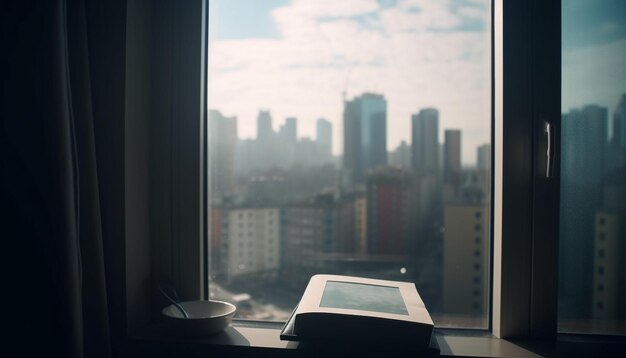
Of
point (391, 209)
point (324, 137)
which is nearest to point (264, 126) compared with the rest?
point (324, 137)

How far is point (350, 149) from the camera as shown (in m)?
1.12

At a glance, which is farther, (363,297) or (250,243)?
(250,243)

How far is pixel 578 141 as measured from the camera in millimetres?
1006

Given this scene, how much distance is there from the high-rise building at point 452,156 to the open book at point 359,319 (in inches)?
12.0

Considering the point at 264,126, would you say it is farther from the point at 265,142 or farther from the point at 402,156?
the point at 402,156

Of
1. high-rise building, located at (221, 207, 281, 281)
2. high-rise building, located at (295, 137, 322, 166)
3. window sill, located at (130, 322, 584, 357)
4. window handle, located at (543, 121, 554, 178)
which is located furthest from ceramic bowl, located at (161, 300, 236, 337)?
window handle, located at (543, 121, 554, 178)

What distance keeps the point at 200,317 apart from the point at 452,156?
676 mm

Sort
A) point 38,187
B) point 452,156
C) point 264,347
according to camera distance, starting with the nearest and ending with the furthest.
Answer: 1. point 38,187
2. point 264,347
3. point 452,156

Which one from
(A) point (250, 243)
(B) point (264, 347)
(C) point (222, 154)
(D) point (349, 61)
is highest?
(D) point (349, 61)

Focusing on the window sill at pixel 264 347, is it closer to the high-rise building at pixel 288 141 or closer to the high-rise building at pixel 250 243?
the high-rise building at pixel 250 243

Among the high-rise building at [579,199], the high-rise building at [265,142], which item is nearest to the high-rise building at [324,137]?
the high-rise building at [265,142]

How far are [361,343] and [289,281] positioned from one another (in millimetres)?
330

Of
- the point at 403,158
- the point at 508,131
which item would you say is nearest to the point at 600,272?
the point at 508,131

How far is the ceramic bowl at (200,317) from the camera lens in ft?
3.08
